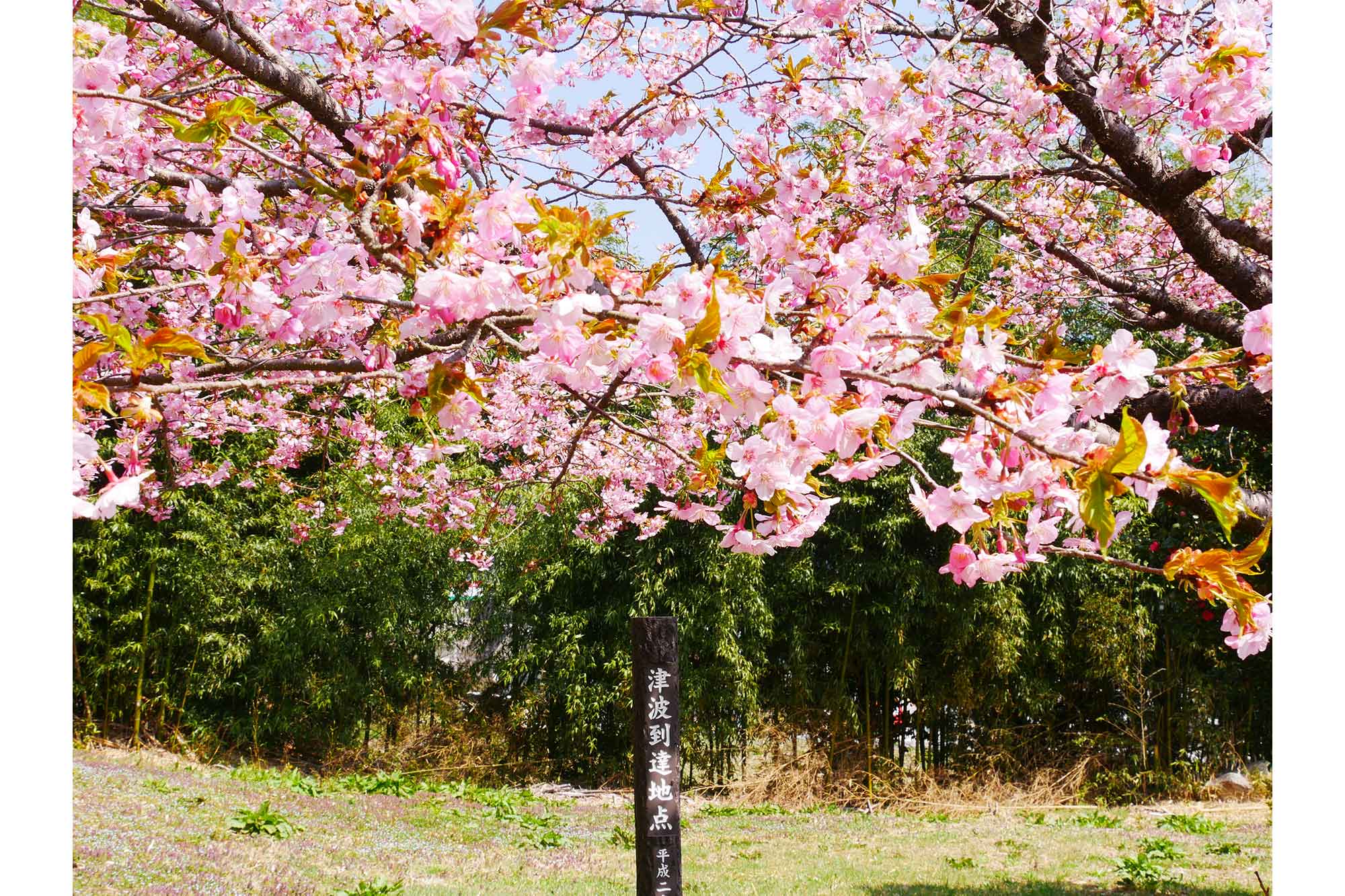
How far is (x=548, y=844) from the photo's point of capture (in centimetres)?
413

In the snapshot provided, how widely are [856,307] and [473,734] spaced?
5.68 meters

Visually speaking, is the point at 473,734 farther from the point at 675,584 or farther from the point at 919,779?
the point at 919,779

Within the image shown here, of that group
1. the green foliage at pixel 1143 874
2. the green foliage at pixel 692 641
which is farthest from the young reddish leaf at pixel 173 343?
the green foliage at pixel 692 641

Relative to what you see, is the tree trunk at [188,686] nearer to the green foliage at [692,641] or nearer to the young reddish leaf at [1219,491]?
the green foliage at [692,641]

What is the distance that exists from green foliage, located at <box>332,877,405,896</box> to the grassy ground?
131 mm

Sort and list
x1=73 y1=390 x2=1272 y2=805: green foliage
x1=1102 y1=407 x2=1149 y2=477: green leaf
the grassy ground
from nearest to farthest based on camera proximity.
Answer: x1=1102 y1=407 x2=1149 y2=477: green leaf < the grassy ground < x1=73 y1=390 x2=1272 y2=805: green foliage

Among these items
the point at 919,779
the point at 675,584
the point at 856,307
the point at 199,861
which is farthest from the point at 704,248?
the point at 919,779

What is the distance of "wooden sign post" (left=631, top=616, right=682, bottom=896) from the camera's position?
8.82ft

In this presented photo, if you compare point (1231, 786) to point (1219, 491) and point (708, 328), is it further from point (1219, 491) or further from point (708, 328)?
point (708, 328)

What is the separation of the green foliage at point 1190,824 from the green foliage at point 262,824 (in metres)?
4.51

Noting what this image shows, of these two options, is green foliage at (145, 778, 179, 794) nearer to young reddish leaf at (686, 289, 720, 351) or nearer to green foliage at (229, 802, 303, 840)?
green foliage at (229, 802, 303, 840)

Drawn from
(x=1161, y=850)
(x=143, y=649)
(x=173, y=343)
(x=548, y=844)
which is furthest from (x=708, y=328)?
(x=143, y=649)

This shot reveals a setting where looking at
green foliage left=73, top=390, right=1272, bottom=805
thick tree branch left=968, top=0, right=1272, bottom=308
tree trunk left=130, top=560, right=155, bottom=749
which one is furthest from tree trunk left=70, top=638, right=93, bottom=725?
thick tree branch left=968, top=0, right=1272, bottom=308

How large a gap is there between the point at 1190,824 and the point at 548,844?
345cm
